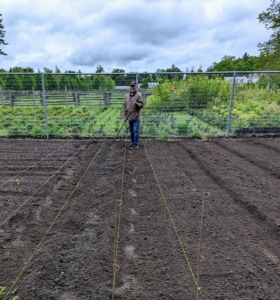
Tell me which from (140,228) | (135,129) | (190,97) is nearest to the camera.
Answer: (140,228)

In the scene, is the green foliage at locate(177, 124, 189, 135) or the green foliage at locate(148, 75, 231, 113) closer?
the green foliage at locate(177, 124, 189, 135)

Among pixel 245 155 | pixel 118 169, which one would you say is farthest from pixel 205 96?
pixel 118 169

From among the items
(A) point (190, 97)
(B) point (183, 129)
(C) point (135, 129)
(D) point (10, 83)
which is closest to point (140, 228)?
(C) point (135, 129)

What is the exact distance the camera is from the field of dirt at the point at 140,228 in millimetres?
2041

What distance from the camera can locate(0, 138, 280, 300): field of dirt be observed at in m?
2.04

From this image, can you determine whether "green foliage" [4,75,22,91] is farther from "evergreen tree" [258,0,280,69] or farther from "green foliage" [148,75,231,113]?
"evergreen tree" [258,0,280,69]

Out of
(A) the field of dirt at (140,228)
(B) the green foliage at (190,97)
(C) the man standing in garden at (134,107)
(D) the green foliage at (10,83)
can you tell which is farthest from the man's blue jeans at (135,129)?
(D) the green foliage at (10,83)

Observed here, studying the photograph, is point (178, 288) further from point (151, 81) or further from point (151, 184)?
point (151, 81)

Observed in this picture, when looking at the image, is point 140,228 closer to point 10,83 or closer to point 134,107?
point 134,107

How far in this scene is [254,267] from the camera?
2.24 meters

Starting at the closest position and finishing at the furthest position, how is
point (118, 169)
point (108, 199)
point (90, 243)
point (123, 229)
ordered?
1. point (90, 243)
2. point (123, 229)
3. point (108, 199)
4. point (118, 169)

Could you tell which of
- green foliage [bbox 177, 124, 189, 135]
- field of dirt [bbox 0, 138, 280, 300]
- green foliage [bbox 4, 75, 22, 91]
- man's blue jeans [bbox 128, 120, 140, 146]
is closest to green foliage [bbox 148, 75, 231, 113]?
green foliage [bbox 177, 124, 189, 135]

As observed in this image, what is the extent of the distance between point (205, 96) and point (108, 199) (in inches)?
230

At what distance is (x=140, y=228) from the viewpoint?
285cm
